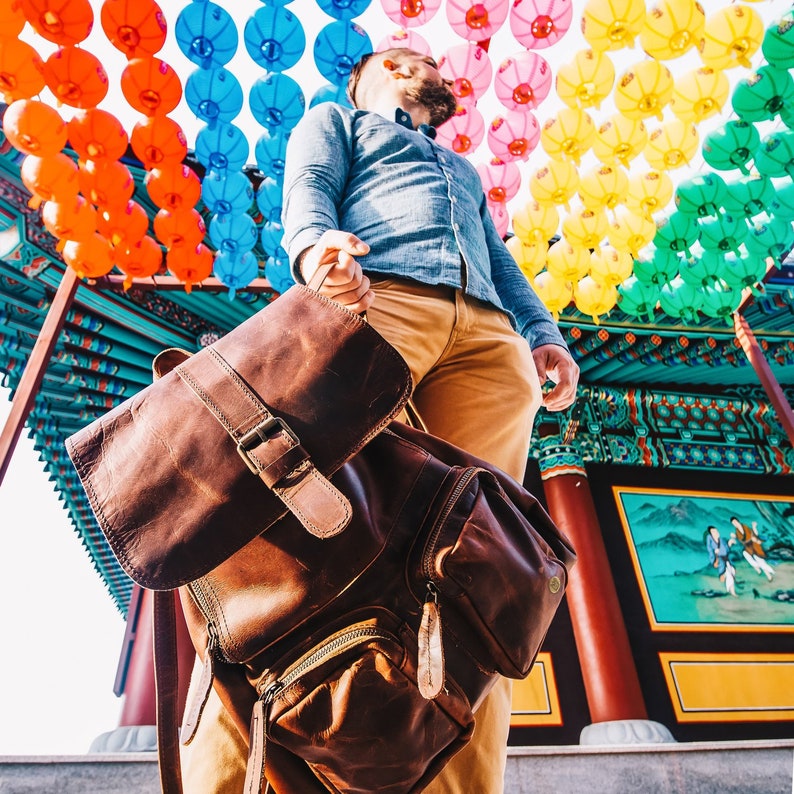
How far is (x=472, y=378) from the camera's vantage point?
106cm

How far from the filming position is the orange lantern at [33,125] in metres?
2.62

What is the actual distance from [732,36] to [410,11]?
144cm

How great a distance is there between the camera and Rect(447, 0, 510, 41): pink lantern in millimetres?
2727

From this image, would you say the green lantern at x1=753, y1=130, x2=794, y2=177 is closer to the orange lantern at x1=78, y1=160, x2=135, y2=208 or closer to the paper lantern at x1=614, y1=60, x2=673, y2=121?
the paper lantern at x1=614, y1=60, x2=673, y2=121

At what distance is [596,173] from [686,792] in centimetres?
278

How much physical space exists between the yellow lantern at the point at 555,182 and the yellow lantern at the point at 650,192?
0.34m

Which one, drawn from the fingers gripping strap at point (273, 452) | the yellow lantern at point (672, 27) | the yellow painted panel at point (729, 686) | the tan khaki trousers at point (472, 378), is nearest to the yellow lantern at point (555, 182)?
the yellow lantern at point (672, 27)

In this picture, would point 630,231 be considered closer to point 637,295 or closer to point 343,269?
point 637,295

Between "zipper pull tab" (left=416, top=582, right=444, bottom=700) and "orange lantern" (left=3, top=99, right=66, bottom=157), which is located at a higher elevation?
"orange lantern" (left=3, top=99, right=66, bottom=157)

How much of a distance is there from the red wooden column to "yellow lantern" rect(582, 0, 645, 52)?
3.37 metres

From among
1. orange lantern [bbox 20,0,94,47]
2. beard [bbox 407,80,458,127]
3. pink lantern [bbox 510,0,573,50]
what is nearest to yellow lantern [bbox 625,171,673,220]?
pink lantern [bbox 510,0,573,50]

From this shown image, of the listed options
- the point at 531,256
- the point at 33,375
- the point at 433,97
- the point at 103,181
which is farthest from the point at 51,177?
the point at 531,256

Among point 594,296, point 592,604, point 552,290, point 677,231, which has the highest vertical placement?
point 677,231

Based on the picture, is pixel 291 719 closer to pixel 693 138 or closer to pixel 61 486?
pixel 693 138
